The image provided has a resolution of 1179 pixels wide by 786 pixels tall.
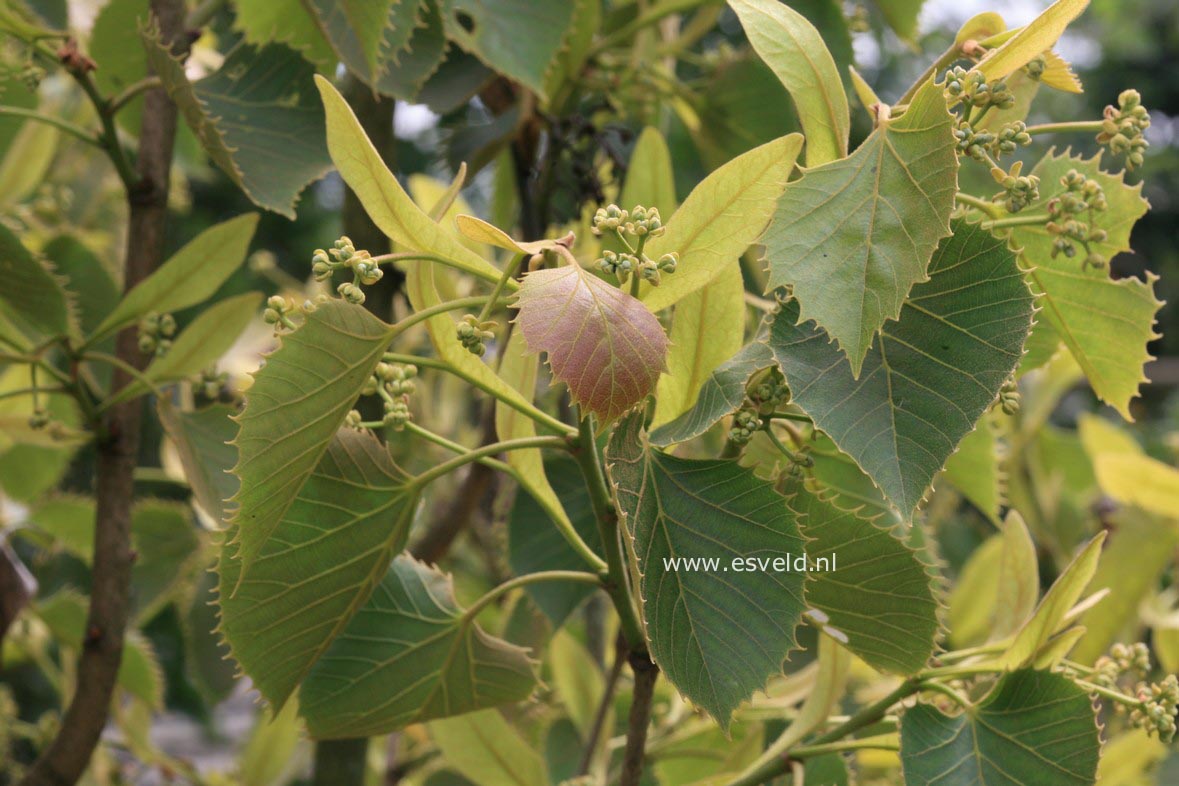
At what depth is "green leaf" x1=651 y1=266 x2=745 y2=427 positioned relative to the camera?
561 mm

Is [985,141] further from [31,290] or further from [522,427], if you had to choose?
[31,290]

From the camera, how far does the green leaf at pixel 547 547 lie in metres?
0.81

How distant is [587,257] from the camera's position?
113 cm

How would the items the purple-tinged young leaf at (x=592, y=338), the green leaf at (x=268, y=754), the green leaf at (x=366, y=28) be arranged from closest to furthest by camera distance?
the purple-tinged young leaf at (x=592, y=338) < the green leaf at (x=366, y=28) < the green leaf at (x=268, y=754)

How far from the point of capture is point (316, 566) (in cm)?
56

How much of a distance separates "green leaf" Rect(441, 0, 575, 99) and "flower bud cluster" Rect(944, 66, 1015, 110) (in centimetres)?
38

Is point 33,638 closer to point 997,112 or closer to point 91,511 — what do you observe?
point 91,511

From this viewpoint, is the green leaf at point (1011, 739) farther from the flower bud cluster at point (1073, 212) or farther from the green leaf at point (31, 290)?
the green leaf at point (31, 290)

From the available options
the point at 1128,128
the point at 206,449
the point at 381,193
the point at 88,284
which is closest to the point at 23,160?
the point at 88,284

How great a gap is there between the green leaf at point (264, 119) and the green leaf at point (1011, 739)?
46 cm

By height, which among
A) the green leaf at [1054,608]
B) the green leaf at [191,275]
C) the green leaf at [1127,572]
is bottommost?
the green leaf at [1127,572]

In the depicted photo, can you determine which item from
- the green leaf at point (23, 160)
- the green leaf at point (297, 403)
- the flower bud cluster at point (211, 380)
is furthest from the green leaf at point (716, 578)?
the green leaf at point (23, 160)

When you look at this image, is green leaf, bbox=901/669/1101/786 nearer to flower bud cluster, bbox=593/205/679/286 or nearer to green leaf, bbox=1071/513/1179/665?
flower bud cluster, bbox=593/205/679/286

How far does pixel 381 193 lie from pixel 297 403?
0.32 ft
